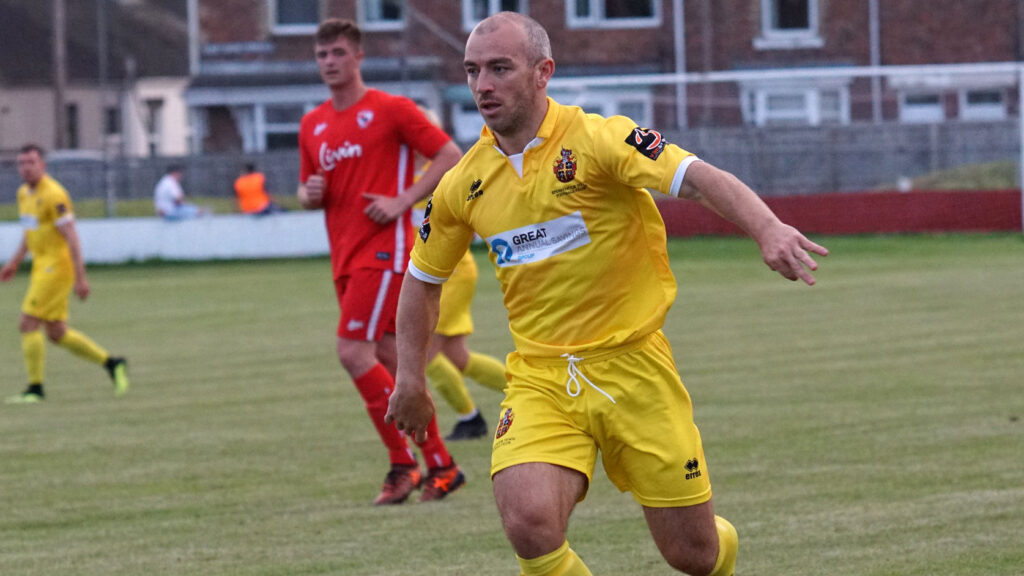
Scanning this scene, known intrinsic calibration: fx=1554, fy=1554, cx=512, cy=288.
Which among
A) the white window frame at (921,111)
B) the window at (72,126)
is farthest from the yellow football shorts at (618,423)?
the window at (72,126)

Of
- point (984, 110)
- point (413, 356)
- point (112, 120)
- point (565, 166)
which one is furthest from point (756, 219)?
point (112, 120)

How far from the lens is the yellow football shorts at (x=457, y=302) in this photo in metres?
9.74

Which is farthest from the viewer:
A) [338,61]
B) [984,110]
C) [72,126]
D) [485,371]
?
[72,126]

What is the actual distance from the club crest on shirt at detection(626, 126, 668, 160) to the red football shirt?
3341mm

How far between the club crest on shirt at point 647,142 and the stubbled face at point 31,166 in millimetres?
9974

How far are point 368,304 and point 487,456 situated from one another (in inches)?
67.6

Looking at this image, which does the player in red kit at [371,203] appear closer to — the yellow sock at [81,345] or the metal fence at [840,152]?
the yellow sock at [81,345]

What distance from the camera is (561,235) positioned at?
4801 millimetres

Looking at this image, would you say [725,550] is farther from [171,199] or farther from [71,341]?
[171,199]

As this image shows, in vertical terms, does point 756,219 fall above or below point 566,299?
above

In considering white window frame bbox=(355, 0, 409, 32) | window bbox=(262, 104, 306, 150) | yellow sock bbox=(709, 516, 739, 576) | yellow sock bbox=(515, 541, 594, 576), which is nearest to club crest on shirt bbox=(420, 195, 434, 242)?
yellow sock bbox=(515, 541, 594, 576)

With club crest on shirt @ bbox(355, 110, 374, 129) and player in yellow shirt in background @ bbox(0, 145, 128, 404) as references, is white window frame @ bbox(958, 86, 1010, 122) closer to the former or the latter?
player in yellow shirt in background @ bbox(0, 145, 128, 404)

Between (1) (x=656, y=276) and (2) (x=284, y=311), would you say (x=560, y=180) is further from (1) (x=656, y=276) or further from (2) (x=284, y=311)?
(2) (x=284, y=311)

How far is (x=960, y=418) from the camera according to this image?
373 inches
